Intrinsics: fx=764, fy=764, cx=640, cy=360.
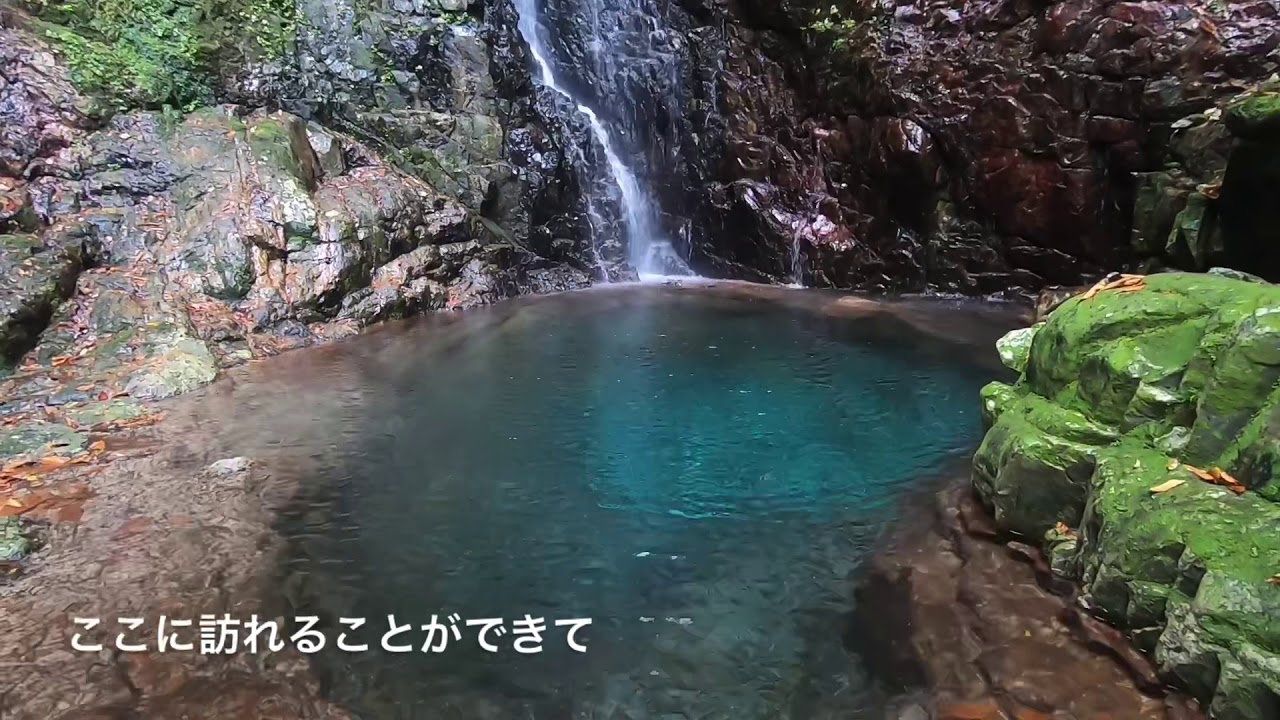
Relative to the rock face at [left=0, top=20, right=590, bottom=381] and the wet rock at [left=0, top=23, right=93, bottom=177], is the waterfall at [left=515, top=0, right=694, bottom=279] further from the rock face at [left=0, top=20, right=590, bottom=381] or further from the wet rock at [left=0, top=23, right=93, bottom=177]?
the wet rock at [left=0, top=23, right=93, bottom=177]

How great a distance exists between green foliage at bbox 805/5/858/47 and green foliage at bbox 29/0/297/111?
36.1 ft

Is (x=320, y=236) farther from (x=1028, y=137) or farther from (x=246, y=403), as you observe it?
(x=1028, y=137)

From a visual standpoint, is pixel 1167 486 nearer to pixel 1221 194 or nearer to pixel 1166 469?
pixel 1166 469

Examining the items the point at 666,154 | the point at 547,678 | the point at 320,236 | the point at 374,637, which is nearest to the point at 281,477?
the point at 374,637

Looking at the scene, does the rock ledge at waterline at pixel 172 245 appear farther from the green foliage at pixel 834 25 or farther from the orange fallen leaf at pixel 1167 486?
the green foliage at pixel 834 25

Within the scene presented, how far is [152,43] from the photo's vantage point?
491 inches

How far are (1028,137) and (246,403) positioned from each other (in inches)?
537

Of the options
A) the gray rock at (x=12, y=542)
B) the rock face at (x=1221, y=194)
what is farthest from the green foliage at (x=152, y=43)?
the rock face at (x=1221, y=194)

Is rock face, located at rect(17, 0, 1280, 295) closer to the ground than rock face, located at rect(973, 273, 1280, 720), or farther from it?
farther from it

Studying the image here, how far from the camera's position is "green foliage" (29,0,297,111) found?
11.6m

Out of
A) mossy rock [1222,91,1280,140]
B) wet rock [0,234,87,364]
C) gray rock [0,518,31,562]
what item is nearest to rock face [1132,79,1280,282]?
mossy rock [1222,91,1280,140]

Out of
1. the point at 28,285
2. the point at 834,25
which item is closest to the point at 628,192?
the point at 834,25

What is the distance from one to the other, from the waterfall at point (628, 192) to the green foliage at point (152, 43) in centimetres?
677

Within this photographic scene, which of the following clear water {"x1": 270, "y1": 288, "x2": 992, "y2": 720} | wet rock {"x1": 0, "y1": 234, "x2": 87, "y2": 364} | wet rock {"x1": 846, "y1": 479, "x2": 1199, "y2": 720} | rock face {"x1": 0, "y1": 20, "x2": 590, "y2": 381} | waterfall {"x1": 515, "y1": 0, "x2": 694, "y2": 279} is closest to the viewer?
wet rock {"x1": 846, "y1": 479, "x2": 1199, "y2": 720}
